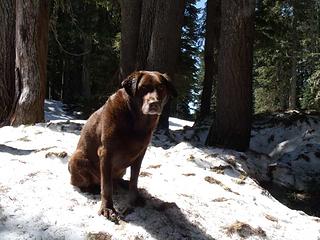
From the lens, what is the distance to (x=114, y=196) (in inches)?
212

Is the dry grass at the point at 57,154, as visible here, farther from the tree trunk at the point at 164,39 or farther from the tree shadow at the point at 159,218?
the tree trunk at the point at 164,39

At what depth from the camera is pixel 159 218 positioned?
4.99m

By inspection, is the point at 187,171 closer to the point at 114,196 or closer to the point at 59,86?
the point at 114,196

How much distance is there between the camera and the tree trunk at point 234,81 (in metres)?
9.06

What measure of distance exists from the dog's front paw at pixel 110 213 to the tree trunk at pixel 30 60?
5407 millimetres

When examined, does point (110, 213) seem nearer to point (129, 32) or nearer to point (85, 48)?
point (129, 32)

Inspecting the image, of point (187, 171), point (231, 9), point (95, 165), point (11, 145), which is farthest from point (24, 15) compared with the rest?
→ point (95, 165)

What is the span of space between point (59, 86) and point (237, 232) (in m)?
27.3

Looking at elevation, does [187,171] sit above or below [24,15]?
below

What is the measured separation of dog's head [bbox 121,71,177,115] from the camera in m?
4.38

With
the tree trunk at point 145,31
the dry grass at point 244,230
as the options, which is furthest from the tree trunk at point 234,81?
the dry grass at point 244,230

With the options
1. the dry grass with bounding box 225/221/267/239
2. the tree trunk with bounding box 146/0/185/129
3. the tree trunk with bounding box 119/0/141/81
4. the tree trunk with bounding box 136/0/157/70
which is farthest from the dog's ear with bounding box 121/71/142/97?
the tree trunk with bounding box 119/0/141/81

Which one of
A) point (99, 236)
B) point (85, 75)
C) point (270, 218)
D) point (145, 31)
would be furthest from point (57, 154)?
point (85, 75)

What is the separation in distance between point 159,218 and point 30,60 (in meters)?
5.96
